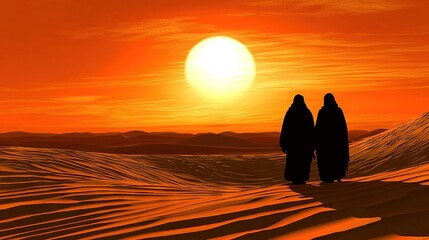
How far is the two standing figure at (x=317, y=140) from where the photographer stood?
10367 millimetres

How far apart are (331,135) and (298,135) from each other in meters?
0.52

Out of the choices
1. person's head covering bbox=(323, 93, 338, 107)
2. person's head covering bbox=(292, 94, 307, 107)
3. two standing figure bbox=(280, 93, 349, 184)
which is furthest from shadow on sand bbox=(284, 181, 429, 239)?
person's head covering bbox=(292, 94, 307, 107)

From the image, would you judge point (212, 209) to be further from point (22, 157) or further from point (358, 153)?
point (358, 153)

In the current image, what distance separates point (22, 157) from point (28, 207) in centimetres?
715

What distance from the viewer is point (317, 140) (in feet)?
34.7

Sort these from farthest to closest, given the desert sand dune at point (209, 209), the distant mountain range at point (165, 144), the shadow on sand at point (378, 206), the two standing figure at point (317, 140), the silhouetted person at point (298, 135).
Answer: the distant mountain range at point (165, 144) → the silhouetted person at point (298, 135) → the two standing figure at point (317, 140) → the desert sand dune at point (209, 209) → the shadow on sand at point (378, 206)

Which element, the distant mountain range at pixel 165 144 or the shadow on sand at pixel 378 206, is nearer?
the shadow on sand at pixel 378 206

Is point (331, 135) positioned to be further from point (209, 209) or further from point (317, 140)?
point (209, 209)

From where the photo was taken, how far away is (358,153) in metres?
24.0

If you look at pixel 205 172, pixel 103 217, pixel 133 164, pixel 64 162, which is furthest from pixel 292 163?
pixel 205 172

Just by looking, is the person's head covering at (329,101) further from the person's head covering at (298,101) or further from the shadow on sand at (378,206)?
the shadow on sand at (378,206)

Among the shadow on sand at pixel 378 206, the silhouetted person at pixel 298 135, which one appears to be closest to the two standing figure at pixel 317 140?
the silhouetted person at pixel 298 135

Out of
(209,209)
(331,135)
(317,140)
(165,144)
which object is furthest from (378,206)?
(165,144)

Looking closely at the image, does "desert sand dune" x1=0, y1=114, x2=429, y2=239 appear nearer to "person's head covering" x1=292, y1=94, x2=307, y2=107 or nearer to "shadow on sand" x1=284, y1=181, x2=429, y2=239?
"shadow on sand" x1=284, y1=181, x2=429, y2=239
